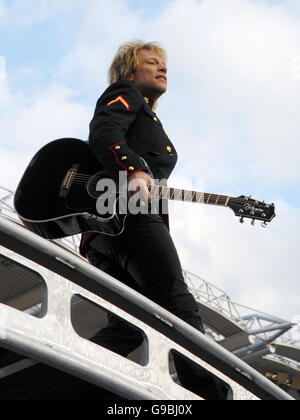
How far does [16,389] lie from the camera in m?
2.93

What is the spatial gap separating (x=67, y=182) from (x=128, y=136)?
1.46 feet

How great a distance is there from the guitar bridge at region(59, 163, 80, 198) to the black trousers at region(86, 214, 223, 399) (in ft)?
1.21

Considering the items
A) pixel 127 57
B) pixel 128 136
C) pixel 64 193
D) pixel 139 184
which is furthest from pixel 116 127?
pixel 127 57

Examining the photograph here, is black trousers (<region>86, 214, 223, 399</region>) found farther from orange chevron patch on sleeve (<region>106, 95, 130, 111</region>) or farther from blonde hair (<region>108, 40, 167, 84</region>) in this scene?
blonde hair (<region>108, 40, 167, 84</region>)

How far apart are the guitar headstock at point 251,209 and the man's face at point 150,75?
995 mm

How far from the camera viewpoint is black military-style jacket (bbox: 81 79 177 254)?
10.6ft

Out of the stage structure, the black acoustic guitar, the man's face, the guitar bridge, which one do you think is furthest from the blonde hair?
the stage structure

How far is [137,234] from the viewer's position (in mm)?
3234

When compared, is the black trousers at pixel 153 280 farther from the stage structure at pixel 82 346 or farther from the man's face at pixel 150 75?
the man's face at pixel 150 75

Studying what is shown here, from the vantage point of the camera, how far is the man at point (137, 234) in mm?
3143

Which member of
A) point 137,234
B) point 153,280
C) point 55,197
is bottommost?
point 153,280

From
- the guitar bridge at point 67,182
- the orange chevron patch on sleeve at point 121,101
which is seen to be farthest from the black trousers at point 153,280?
the orange chevron patch on sleeve at point 121,101

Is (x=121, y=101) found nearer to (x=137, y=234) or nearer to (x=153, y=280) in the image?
(x=137, y=234)

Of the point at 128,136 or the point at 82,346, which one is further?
the point at 128,136
